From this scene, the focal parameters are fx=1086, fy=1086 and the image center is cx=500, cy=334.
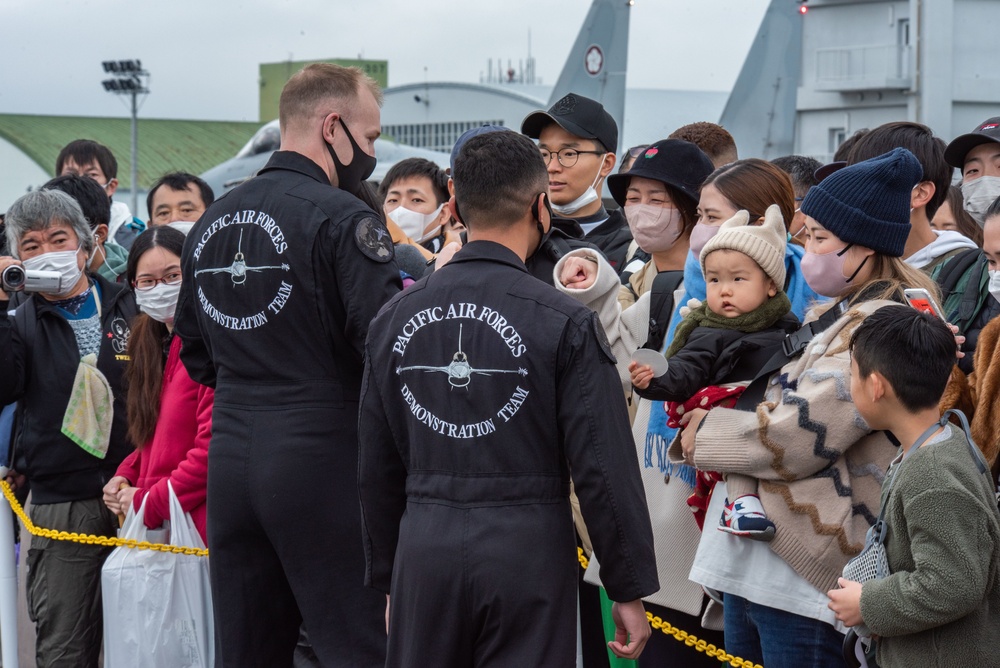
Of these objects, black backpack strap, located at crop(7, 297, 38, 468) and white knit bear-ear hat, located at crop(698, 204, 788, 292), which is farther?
black backpack strap, located at crop(7, 297, 38, 468)

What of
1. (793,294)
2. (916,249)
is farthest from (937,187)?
(793,294)

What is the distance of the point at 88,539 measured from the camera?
5.09m

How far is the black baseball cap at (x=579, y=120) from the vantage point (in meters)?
4.89

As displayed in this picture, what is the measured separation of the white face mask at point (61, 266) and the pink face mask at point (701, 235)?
3088 mm

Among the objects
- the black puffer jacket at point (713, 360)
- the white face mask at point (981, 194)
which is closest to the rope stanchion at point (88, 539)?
the black puffer jacket at point (713, 360)

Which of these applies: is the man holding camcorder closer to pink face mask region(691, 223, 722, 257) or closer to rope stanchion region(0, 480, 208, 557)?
rope stanchion region(0, 480, 208, 557)

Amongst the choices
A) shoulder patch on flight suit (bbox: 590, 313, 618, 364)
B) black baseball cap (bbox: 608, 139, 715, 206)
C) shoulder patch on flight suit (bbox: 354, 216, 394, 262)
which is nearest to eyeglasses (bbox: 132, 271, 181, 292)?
shoulder patch on flight suit (bbox: 354, 216, 394, 262)

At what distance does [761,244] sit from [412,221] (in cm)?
320

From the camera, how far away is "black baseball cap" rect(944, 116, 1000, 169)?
4.88m

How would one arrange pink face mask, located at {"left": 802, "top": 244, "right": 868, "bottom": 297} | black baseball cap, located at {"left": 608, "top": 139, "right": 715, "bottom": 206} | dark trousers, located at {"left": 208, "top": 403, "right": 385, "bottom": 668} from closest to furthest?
pink face mask, located at {"left": 802, "top": 244, "right": 868, "bottom": 297}
dark trousers, located at {"left": 208, "top": 403, "right": 385, "bottom": 668}
black baseball cap, located at {"left": 608, "top": 139, "right": 715, "bottom": 206}

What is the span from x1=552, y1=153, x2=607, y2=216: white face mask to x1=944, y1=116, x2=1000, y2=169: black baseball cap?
157 centimetres

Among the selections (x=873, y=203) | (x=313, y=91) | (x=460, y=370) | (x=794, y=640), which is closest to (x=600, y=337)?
(x=460, y=370)

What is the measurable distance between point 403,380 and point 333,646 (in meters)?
1.28

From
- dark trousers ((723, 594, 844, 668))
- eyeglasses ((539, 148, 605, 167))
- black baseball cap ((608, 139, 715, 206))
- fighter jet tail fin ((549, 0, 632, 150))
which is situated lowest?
dark trousers ((723, 594, 844, 668))
